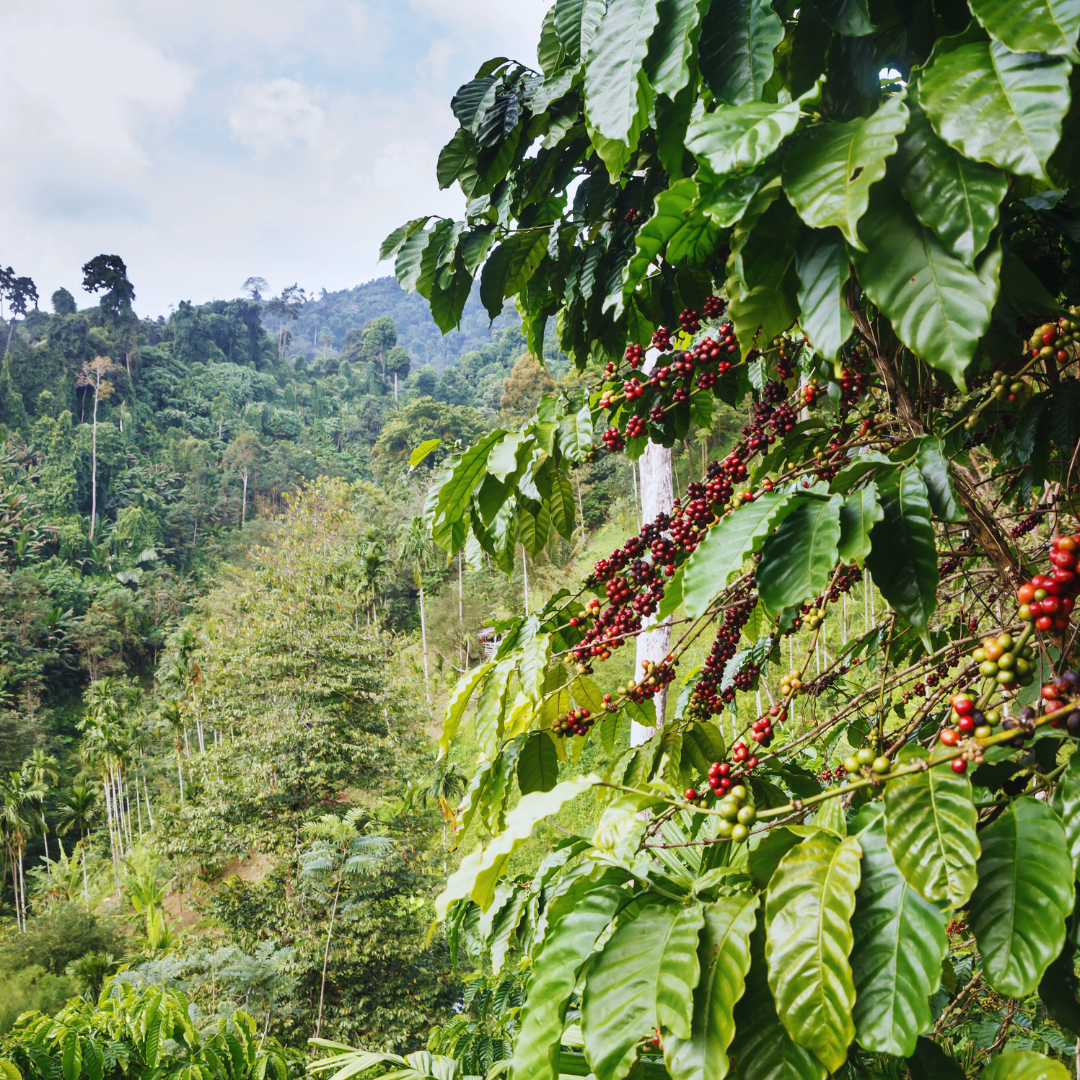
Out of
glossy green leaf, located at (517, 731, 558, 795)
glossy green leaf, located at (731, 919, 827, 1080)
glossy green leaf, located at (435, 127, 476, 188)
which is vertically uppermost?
glossy green leaf, located at (435, 127, 476, 188)

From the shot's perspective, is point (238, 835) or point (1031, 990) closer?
point (1031, 990)

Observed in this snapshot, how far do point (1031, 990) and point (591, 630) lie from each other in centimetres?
65

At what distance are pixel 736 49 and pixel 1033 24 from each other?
0.28 metres

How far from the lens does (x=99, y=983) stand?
9.03 metres

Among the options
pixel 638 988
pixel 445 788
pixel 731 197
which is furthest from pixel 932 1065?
pixel 445 788

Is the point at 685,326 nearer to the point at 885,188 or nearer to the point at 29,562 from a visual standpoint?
the point at 885,188

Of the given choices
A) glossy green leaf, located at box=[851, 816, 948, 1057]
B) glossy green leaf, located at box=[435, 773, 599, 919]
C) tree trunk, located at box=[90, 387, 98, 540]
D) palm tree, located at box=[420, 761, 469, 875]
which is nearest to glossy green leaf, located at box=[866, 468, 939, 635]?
glossy green leaf, located at box=[851, 816, 948, 1057]

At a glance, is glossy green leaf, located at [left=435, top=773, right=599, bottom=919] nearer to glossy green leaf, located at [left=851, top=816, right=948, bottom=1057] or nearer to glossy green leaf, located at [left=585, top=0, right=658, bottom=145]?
glossy green leaf, located at [left=851, top=816, right=948, bottom=1057]

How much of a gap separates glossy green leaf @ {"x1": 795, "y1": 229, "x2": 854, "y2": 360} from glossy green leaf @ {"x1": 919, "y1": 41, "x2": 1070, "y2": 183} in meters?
0.11

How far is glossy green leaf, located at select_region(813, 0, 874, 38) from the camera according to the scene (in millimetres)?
644

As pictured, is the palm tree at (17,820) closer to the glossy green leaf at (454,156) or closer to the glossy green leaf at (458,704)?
the glossy green leaf at (458,704)

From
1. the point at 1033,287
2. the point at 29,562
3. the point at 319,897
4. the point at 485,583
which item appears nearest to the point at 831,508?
the point at 1033,287

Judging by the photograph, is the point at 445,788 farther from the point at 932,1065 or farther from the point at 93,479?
the point at 93,479

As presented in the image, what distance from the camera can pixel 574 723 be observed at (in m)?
0.99
